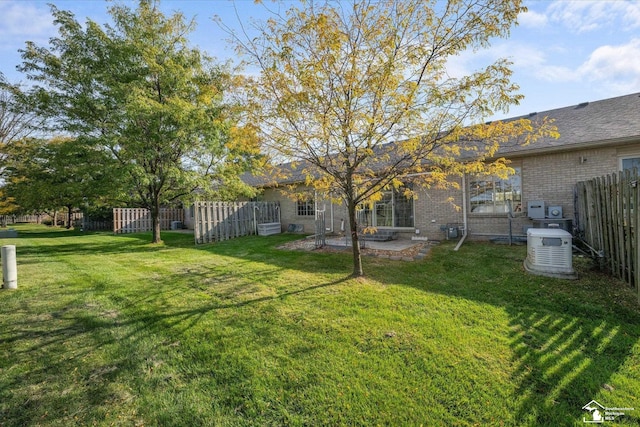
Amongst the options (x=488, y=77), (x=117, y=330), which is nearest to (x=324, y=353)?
(x=117, y=330)

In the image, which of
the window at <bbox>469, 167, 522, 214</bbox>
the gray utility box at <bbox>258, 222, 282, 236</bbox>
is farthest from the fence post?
the window at <bbox>469, 167, 522, 214</bbox>

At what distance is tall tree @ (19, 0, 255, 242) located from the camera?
10031 mm

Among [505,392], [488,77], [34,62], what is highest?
[34,62]

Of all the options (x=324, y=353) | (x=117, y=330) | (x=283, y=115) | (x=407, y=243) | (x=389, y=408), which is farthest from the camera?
(x=407, y=243)

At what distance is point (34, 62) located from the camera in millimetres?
10164

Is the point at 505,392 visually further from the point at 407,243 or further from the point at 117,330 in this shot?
the point at 407,243

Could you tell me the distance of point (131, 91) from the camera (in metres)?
9.90

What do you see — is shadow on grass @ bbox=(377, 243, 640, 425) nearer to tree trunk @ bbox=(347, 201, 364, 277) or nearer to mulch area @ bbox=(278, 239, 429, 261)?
tree trunk @ bbox=(347, 201, 364, 277)

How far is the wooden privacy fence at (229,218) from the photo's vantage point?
475 inches

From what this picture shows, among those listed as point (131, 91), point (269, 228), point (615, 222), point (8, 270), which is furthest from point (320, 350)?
point (269, 228)

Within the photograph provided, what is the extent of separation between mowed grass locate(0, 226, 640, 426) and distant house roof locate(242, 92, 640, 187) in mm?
3559

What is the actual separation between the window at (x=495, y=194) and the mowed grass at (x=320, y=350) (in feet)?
12.8

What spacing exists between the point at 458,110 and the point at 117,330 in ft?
19.8

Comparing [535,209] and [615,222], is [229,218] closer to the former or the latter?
[535,209]
